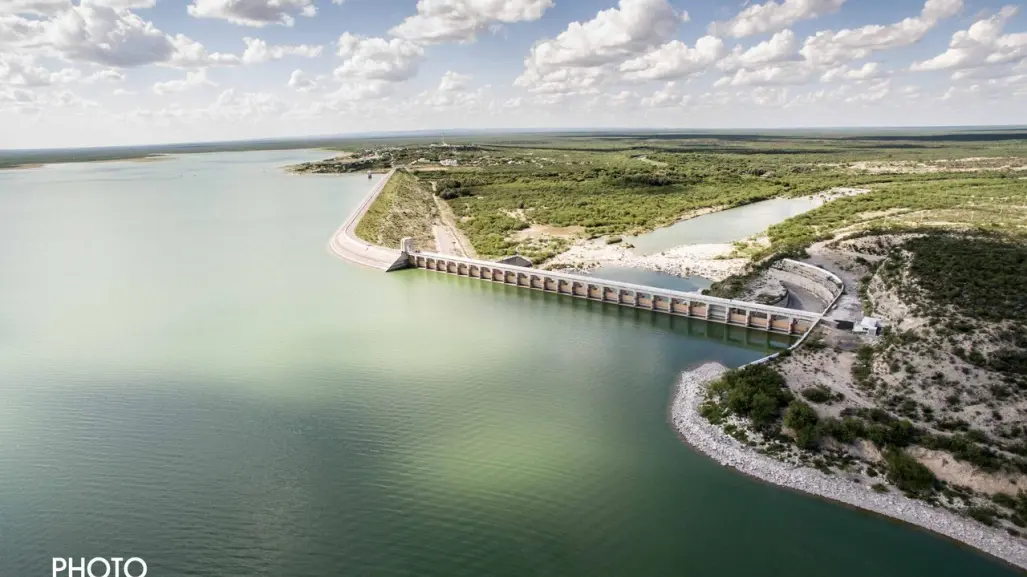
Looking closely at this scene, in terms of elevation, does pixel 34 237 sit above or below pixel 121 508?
above

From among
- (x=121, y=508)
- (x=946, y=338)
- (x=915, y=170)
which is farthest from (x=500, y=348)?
(x=915, y=170)

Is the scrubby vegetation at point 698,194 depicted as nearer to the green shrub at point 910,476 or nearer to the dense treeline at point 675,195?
the dense treeline at point 675,195

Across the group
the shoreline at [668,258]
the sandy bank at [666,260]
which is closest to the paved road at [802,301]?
the shoreline at [668,258]

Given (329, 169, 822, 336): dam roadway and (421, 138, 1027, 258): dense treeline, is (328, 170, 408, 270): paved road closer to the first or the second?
(329, 169, 822, 336): dam roadway

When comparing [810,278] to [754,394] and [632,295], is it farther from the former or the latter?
[754,394]

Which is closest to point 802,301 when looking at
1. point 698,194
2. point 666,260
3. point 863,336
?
point 863,336

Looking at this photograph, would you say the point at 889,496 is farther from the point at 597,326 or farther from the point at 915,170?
the point at 915,170
